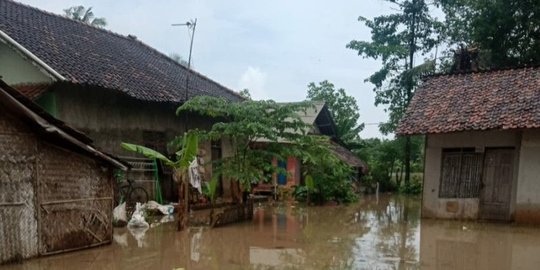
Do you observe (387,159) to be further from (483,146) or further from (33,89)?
(33,89)

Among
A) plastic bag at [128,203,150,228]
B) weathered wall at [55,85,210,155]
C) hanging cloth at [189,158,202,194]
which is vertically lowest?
plastic bag at [128,203,150,228]

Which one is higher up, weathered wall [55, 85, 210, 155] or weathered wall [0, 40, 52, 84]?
weathered wall [0, 40, 52, 84]

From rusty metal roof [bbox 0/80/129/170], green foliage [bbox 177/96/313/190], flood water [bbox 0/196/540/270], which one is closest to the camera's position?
rusty metal roof [bbox 0/80/129/170]

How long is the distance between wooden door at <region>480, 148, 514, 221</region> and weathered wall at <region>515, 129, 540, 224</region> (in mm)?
330

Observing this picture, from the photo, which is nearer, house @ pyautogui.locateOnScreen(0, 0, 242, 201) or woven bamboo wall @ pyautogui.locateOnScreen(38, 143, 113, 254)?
woven bamboo wall @ pyautogui.locateOnScreen(38, 143, 113, 254)

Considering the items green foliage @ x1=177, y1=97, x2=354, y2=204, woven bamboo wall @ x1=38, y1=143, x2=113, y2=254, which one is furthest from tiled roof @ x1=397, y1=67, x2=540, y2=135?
woven bamboo wall @ x1=38, y1=143, x2=113, y2=254

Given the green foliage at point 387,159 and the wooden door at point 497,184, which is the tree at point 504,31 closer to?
the wooden door at point 497,184

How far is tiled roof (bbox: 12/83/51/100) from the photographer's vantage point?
39.2 ft

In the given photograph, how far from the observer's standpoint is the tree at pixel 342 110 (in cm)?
2917

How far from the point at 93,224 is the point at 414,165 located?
2528 centimetres

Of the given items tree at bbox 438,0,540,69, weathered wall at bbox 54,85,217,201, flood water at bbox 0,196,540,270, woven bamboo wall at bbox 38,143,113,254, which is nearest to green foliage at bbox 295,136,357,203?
flood water at bbox 0,196,540,270

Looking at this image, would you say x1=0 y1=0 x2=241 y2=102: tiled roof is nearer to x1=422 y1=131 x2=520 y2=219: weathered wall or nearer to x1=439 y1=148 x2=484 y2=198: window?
x1=422 y1=131 x2=520 y2=219: weathered wall

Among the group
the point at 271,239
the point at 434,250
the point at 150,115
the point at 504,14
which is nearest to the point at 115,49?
the point at 150,115

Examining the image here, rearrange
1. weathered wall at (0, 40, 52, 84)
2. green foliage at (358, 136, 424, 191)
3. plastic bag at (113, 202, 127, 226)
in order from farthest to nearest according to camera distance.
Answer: green foliage at (358, 136, 424, 191)
weathered wall at (0, 40, 52, 84)
plastic bag at (113, 202, 127, 226)
